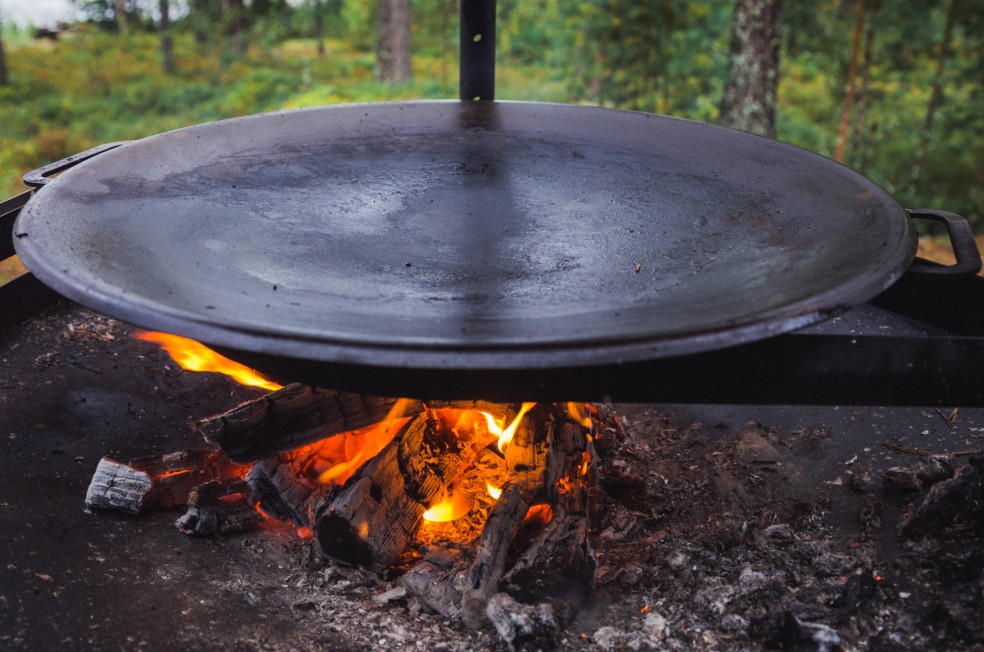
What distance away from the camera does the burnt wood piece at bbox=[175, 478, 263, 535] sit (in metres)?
1.96

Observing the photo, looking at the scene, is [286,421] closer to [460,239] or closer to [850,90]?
[460,239]

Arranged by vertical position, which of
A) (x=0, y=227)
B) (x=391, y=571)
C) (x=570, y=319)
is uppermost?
(x=570, y=319)

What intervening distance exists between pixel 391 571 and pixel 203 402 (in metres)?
1.02

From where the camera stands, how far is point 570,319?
1.30 metres

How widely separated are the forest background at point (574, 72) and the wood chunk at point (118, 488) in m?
4.44

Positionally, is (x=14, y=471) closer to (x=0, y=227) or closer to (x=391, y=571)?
(x=0, y=227)

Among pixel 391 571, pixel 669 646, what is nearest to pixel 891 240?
pixel 669 646

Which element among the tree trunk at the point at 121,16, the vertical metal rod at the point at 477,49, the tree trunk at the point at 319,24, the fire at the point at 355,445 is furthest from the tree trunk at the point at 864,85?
the tree trunk at the point at 121,16

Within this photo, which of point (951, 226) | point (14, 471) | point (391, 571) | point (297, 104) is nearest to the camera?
point (951, 226)

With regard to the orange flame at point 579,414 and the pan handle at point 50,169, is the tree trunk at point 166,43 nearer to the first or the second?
the pan handle at point 50,169

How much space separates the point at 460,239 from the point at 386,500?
666mm

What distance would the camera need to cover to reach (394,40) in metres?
10.2

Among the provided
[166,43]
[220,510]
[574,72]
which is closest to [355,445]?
[220,510]

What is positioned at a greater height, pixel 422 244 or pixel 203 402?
pixel 422 244
